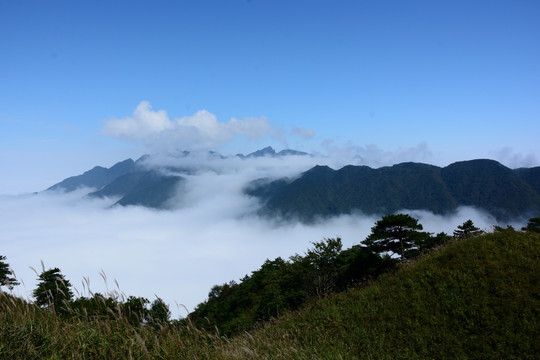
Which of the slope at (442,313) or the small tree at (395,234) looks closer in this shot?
the slope at (442,313)

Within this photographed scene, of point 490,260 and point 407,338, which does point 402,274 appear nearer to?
point 490,260

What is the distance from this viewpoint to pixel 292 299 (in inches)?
1543

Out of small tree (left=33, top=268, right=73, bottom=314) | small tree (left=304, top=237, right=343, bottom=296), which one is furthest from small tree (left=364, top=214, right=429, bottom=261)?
small tree (left=33, top=268, right=73, bottom=314)

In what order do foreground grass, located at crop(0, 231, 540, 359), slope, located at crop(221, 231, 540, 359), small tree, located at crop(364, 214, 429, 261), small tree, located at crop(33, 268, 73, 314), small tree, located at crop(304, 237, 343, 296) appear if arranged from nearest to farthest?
small tree, located at crop(33, 268, 73, 314) < foreground grass, located at crop(0, 231, 540, 359) < slope, located at crop(221, 231, 540, 359) < small tree, located at crop(364, 214, 429, 261) < small tree, located at crop(304, 237, 343, 296)

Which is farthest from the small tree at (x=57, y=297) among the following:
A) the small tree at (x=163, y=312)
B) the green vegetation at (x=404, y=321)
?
the small tree at (x=163, y=312)

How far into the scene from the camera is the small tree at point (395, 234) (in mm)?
34688

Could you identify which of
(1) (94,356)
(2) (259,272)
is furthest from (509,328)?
(2) (259,272)

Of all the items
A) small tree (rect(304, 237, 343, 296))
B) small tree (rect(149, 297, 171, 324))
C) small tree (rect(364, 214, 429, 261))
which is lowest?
small tree (rect(304, 237, 343, 296))

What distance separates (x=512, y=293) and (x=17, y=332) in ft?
61.0

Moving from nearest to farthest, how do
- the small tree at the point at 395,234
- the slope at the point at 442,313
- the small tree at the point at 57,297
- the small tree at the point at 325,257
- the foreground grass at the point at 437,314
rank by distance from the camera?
1. the small tree at the point at 57,297
2. the foreground grass at the point at 437,314
3. the slope at the point at 442,313
4. the small tree at the point at 395,234
5. the small tree at the point at 325,257

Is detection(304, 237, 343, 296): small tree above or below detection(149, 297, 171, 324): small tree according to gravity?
below

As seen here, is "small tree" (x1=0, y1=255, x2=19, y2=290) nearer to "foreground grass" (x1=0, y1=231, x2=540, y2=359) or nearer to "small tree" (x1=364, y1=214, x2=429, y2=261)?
"foreground grass" (x1=0, y1=231, x2=540, y2=359)

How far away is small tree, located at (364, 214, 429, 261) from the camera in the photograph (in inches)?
1366

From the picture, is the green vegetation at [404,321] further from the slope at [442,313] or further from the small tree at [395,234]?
the small tree at [395,234]
